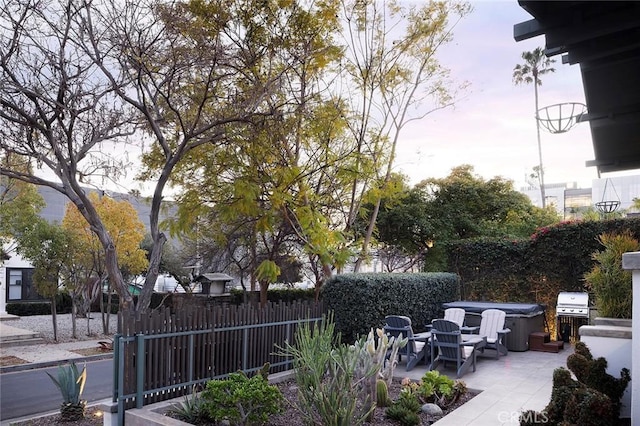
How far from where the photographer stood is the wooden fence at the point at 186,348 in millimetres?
6062

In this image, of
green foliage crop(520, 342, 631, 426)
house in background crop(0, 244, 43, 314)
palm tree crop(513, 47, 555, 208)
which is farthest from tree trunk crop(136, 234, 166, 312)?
palm tree crop(513, 47, 555, 208)

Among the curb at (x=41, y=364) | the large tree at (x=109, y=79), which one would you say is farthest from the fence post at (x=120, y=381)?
the curb at (x=41, y=364)

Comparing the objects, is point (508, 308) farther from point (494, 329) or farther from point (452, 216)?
point (452, 216)

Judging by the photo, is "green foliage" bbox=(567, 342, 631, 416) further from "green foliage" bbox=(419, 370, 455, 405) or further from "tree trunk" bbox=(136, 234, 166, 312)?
"tree trunk" bbox=(136, 234, 166, 312)

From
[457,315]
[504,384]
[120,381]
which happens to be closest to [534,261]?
[457,315]

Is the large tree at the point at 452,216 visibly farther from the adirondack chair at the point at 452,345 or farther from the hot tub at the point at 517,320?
the adirondack chair at the point at 452,345

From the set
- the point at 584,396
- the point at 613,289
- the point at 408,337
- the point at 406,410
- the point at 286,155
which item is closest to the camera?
the point at 584,396

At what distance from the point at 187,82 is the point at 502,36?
6281 millimetres

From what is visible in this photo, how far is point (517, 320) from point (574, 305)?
4.76 ft

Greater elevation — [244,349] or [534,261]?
[534,261]

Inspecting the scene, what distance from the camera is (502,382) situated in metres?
7.75

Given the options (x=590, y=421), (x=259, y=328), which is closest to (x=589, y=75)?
(x=590, y=421)

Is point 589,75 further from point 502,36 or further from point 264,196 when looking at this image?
point 264,196

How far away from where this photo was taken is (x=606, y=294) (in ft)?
20.0
